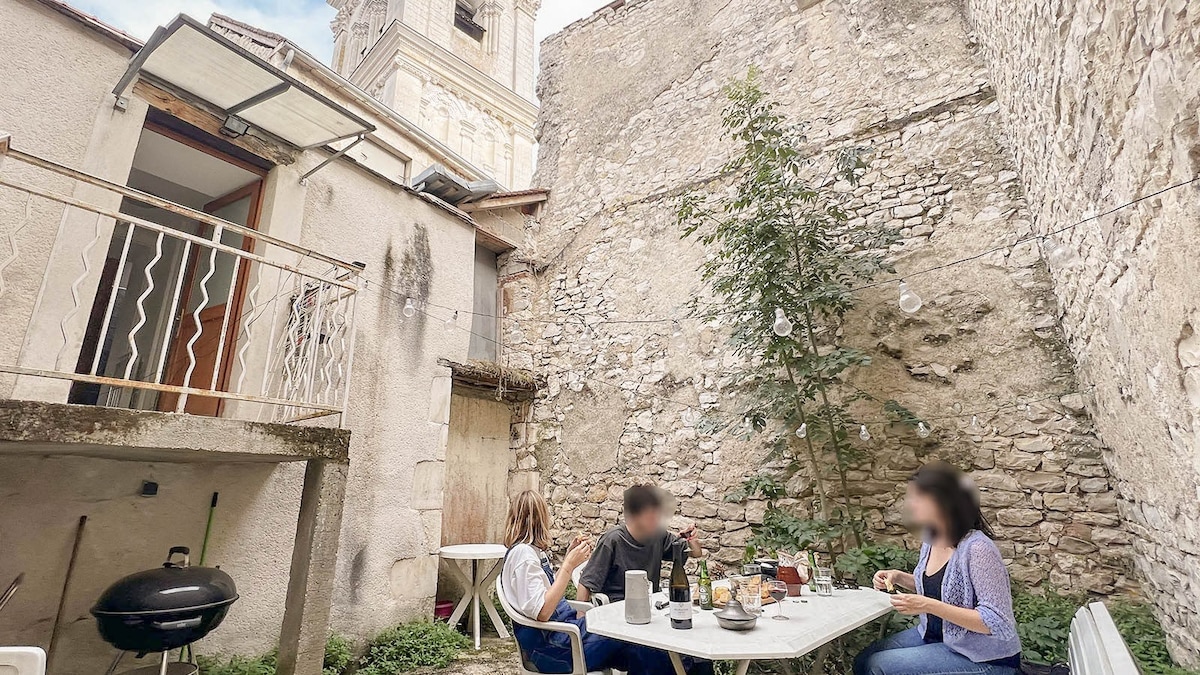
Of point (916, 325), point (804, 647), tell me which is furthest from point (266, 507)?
point (916, 325)

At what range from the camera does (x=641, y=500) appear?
3008mm

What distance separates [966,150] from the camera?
169 inches

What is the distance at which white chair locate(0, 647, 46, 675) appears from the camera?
5.00 feet

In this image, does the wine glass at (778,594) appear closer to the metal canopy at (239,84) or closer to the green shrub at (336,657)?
the green shrub at (336,657)

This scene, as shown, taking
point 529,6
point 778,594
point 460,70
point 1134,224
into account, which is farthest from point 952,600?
point 529,6

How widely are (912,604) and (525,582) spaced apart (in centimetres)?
171

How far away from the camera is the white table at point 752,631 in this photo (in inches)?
75.5

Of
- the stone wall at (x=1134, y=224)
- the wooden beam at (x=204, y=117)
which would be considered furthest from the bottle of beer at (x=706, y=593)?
the wooden beam at (x=204, y=117)

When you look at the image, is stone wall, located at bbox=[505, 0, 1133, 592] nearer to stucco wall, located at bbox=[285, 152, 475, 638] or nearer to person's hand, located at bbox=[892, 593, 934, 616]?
Result: stucco wall, located at bbox=[285, 152, 475, 638]

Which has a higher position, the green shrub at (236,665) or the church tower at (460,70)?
the church tower at (460,70)

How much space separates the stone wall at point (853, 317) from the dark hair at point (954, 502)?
66.5 inches

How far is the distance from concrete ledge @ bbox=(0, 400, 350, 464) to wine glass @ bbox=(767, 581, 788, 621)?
2.65 metres

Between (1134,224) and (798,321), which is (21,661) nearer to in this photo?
(1134,224)

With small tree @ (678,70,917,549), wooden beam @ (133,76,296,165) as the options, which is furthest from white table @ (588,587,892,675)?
wooden beam @ (133,76,296,165)
